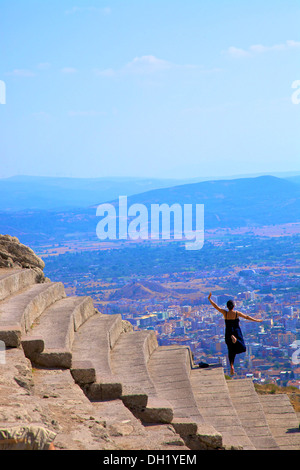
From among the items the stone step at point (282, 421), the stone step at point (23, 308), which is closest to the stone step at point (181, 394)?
the stone step at point (282, 421)

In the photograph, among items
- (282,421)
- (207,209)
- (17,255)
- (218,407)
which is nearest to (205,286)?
(17,255)

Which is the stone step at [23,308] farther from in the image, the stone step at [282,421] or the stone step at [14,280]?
the stone step at [282,421]

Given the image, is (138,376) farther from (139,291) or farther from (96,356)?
(139,291)

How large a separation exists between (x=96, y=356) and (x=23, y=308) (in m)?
1.27

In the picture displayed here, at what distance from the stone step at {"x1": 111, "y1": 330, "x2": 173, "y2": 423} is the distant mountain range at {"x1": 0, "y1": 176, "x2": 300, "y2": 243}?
84986 millimetres

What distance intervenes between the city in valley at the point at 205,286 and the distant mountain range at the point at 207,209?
4.54m

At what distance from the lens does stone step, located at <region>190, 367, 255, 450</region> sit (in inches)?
303

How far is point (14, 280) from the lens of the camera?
1068 cm

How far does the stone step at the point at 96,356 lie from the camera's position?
7.43 m


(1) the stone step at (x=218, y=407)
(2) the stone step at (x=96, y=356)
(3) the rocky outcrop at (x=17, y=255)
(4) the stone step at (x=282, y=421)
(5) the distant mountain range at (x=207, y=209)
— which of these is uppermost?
(5) the distant mountain range at (x=207, y=209)

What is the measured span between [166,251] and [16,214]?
2739 centimetres

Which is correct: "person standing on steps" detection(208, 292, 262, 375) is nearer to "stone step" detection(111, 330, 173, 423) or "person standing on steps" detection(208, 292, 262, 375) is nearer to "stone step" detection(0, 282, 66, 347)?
"stone step" detection(111, 330, 173, 423)

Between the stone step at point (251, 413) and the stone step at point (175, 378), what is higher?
the stone step at point (175, 378)

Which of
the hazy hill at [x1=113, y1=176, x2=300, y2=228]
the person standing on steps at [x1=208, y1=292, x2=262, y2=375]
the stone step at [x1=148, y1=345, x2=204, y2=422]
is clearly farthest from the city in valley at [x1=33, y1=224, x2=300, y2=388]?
the hazy hill at [x1=113, y1=176, x2=300, y2=228]
